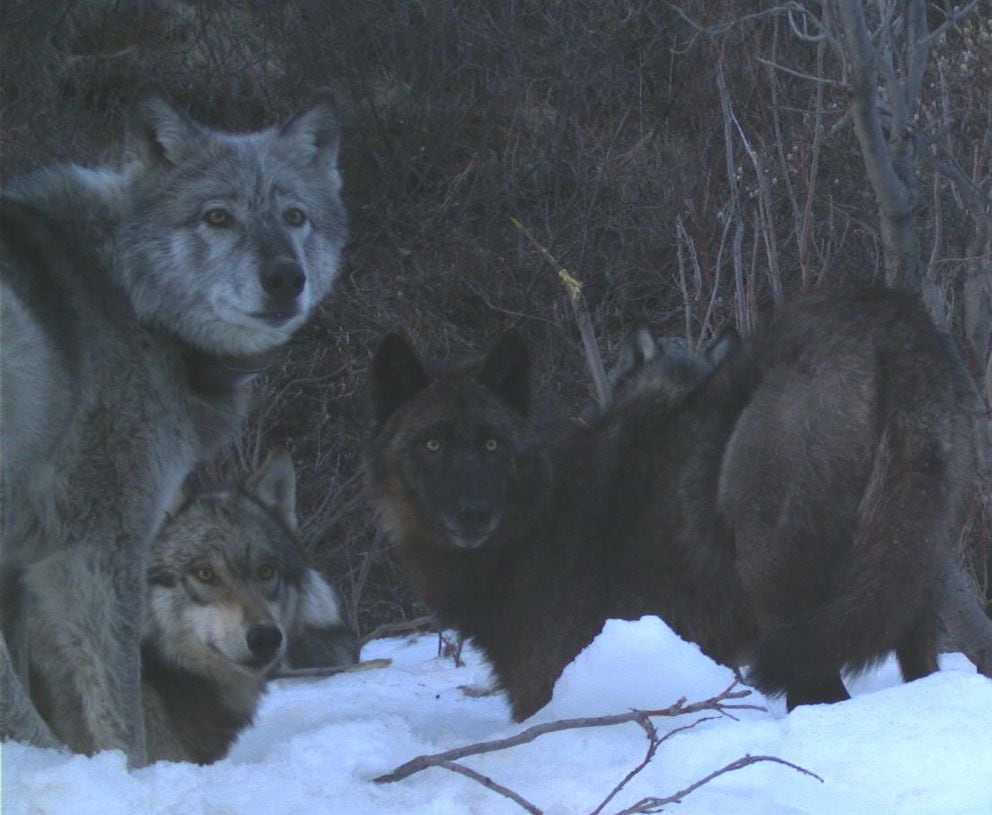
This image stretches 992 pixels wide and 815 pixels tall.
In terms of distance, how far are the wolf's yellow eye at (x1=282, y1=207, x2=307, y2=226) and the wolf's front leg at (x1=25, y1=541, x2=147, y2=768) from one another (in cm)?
127

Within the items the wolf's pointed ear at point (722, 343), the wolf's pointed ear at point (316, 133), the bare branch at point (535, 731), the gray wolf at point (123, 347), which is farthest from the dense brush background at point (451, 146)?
the bare branch at point (535, 731)

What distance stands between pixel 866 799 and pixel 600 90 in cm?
1084

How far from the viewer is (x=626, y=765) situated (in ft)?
9.50

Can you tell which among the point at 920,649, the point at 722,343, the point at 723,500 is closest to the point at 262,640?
the point at 723,500

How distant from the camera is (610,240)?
11875mm

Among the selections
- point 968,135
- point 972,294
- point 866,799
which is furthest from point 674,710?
point 968,135

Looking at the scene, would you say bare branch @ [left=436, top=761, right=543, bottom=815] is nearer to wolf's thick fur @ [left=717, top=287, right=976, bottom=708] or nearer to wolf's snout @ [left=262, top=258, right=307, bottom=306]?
wolf's thick fur @ [left=717, top=287, right=976, bottom=708]

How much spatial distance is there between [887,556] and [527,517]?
1.42 meters

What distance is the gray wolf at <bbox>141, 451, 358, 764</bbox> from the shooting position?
4.21 meters

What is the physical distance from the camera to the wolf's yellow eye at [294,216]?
169 inches

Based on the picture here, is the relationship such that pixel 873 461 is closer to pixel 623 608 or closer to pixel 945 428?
pixel 945 428

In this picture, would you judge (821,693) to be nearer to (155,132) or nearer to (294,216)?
(294,216)

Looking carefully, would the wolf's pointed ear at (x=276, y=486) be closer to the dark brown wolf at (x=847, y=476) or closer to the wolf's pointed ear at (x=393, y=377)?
the wolf's pointed ear at (x=393, y=377)

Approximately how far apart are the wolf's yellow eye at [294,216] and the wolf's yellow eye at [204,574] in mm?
1219
